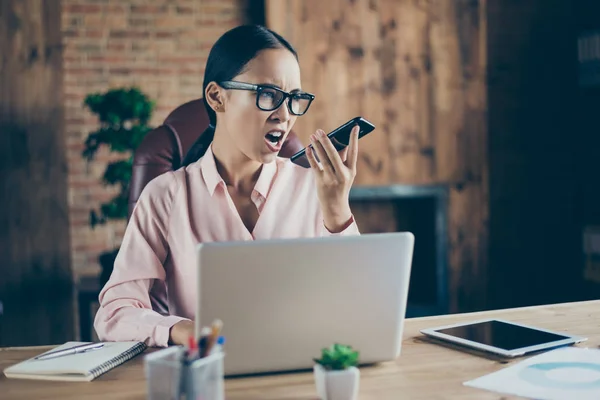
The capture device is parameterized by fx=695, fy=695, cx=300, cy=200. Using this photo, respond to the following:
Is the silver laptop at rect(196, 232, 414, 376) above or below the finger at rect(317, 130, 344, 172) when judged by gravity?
below

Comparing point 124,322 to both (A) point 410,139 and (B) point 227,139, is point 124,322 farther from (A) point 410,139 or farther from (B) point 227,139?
(A) point 410,139

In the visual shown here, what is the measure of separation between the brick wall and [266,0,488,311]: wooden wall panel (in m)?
0.50

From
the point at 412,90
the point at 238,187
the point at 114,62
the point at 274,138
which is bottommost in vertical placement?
the point at 238,187

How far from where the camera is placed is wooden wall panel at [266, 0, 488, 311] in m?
3.54

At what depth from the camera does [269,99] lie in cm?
159

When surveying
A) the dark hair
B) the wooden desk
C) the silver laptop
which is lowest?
the wooden desk

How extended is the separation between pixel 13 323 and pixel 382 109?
2.14 metres

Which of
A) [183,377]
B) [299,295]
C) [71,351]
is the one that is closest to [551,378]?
[299,295]

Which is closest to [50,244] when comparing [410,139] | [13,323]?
[13,323]

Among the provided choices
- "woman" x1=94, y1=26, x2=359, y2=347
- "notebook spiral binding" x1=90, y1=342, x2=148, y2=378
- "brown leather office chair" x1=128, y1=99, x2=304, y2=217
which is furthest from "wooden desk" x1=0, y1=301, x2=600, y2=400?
"brown leather office chair" x1=128, y1=99, x2=304, y2=217

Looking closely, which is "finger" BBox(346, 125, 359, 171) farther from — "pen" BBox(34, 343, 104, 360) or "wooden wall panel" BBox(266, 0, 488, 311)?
"wooden wall panel" BBox(266, 0, 488, 311)

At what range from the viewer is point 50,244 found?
3.45 meters

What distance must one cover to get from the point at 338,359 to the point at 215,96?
2.95 ft

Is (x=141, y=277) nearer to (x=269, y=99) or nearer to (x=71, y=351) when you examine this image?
(x=71, y=351)
